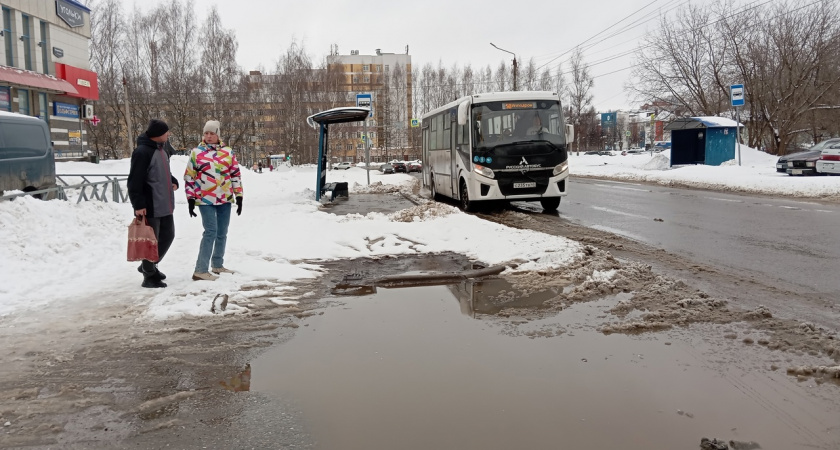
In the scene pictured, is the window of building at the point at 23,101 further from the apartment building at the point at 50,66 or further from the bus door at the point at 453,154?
the bus door at the point at 453,154

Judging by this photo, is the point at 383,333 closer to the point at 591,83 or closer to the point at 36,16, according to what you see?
the point at 36,16

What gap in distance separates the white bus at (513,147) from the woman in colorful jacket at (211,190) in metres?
8.05

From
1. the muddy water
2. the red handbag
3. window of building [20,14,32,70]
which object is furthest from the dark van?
window of building [20,14,32,70]

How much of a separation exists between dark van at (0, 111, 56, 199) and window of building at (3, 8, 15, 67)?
23.2 metres

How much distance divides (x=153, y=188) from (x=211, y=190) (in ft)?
1.95

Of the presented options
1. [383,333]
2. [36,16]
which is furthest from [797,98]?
[36,16]

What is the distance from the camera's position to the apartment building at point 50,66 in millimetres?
31047

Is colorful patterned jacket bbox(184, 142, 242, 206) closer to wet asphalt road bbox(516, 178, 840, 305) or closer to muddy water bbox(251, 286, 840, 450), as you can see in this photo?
muddy water bbox(251, 286, 840, 450)

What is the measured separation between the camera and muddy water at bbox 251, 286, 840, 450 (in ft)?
10.1

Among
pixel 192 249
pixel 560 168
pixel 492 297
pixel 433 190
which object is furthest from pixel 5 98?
pixel 492 297

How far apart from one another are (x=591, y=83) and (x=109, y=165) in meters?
61.2

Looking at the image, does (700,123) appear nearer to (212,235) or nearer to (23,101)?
(212,235)

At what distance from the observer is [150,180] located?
6.33 m

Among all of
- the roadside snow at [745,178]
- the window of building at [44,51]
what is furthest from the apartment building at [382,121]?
the roadside snow at [745,178]
